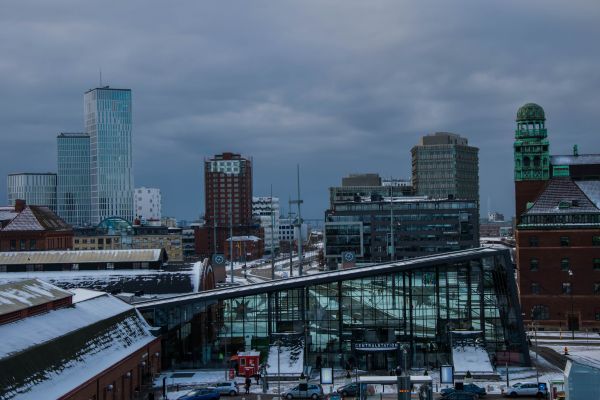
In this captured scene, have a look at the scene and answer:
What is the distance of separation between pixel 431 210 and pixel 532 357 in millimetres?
108690

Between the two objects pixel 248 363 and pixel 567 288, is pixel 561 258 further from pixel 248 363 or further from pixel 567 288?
pixel 248 363

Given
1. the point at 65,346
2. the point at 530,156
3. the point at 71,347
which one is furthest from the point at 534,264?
the point at 65,346

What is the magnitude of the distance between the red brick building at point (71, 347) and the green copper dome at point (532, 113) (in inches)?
2699

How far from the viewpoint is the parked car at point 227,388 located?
55750 mm

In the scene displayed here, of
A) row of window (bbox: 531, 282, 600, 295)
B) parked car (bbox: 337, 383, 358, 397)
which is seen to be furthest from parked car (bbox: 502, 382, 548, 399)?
row of window (bbox: 531, 282, 600, 295)

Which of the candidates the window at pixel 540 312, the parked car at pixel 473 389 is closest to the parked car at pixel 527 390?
the parked car at pixel 473 389

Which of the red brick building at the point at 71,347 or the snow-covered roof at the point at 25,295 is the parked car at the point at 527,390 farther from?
the snow-covered roof at the point at 25,295

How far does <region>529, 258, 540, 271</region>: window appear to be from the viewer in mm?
97875

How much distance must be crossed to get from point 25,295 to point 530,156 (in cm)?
7941

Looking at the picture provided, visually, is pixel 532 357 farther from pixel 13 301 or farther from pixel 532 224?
pixel 13 301

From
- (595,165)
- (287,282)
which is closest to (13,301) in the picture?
(287,282)

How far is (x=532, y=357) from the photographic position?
7006 centimetres

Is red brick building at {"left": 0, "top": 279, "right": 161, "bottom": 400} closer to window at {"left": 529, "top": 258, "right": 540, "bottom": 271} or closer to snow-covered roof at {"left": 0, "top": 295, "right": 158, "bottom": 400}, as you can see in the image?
snow-covered roof at {"left": 0, "top": 295, "right": 158, "bottom": 400}

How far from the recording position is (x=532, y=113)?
370 feet
